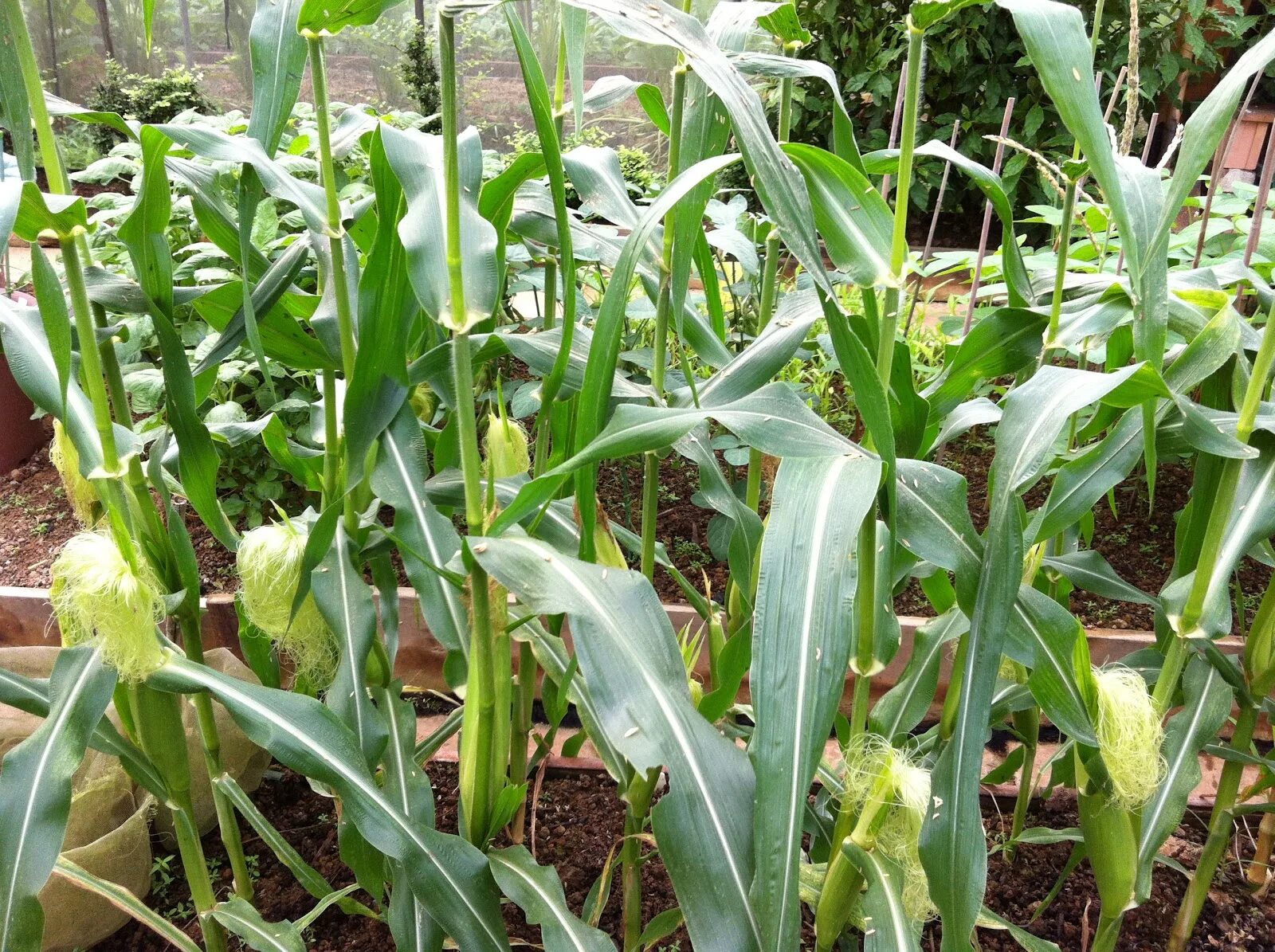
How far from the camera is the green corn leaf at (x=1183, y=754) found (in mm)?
865

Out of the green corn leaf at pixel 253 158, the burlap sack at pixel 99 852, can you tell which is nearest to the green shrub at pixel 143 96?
the burlap sack at pixel 99 852

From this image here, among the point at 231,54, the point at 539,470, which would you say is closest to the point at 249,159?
the point at 539,470

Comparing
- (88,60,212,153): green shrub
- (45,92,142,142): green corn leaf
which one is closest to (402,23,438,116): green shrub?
(88,60,212,153): green shrub

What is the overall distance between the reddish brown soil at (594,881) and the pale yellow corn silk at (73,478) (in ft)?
1.90

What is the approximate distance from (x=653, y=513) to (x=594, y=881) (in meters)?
0.59

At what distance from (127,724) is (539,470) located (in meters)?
0.51

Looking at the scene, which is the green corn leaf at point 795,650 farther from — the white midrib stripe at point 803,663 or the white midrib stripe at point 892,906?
the white midrib stripe at point 892,906

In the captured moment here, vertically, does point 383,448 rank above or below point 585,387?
below

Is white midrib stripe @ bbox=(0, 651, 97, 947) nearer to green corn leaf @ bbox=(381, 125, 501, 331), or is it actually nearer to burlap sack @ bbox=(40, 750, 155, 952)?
burlap sack @ bbox=(40, 750, 155, 952)

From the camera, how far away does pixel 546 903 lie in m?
0.77

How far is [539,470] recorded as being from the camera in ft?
3.32

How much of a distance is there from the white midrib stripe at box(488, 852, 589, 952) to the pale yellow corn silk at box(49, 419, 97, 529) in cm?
54

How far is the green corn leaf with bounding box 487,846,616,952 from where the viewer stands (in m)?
0.75

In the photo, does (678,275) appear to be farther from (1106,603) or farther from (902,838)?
(1106,603)
